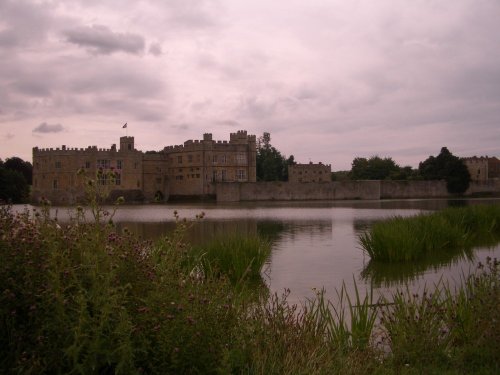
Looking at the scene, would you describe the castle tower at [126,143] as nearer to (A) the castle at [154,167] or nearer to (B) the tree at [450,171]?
(A) the castle at [154,167]

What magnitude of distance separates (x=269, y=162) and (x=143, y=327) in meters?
87.9

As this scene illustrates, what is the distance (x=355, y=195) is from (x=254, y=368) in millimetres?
60705

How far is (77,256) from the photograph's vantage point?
4590 mm

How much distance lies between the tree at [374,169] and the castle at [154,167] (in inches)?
1314

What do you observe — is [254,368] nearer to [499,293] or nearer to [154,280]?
[154,280]

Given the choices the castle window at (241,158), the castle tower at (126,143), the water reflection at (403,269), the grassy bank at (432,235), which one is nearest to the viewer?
the water reflection at (403,269)

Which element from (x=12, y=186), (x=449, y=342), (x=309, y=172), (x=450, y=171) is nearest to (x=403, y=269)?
(x=449, y=342)

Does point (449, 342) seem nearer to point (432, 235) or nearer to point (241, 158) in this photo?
point (432, 235)

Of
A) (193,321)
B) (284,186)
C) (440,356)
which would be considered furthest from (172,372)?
(284,186)

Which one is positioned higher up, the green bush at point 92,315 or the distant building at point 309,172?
the distant building at point 309,172

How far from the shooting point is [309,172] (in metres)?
98.1

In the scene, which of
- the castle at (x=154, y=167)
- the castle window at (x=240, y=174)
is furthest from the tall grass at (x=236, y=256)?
the castle window at (x=240, y=174)

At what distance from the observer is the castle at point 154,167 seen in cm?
6625

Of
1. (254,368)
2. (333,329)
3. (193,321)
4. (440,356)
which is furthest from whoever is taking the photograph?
(333,329)
